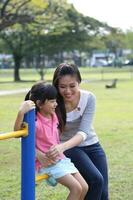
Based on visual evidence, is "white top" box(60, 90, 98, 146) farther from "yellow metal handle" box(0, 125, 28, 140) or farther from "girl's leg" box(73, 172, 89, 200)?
"yellow metal handle" box(0, 125, 28, 140)

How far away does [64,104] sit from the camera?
418cm

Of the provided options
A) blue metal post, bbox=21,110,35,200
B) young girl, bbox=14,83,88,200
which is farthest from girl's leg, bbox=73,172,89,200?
blue metal post, bbox=21,110,35,200

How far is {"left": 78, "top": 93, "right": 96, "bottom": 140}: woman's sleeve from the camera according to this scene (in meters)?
4.21

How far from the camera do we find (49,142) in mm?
3846

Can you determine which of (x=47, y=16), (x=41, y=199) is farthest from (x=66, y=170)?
(x=47, y=16)

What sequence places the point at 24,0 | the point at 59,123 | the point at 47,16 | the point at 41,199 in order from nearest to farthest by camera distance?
the point at 59,123 < the point at 41,199 < the point at 24,0 < the point at 47,16

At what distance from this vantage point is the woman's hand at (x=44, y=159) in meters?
3.79

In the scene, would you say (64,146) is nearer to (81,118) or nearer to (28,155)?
(81,118)

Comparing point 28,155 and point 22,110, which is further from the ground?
point 22,110

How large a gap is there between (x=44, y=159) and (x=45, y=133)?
0.63 ft

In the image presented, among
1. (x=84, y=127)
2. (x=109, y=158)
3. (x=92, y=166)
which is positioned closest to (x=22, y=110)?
(x=84, y=127)

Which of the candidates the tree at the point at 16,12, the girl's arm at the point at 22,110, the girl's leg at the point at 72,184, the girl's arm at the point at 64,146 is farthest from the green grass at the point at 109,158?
the tree at the point at 16,12

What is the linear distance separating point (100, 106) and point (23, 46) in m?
28.6

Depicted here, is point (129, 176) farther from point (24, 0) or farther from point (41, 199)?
point (24, 0)
